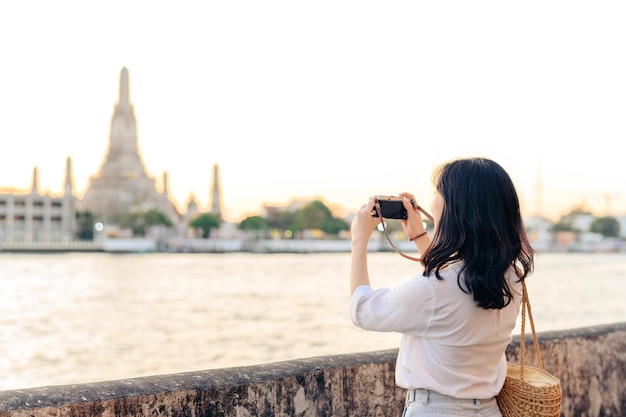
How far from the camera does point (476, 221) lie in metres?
2.09

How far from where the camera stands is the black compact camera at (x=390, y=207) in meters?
2.29

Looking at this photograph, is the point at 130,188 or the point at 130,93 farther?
the point at 130,93

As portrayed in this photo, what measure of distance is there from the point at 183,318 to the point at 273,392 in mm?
46433

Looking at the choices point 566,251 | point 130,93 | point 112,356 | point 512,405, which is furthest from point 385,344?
point 566,251

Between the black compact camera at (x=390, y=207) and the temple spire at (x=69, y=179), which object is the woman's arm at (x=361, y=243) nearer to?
the black compact camera at (x=390, y=207)

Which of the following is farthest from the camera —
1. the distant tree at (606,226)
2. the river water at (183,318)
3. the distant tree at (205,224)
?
the distant tree at (606,226)

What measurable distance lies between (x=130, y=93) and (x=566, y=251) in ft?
353

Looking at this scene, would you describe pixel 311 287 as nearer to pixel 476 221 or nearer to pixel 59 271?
pixel 59 271

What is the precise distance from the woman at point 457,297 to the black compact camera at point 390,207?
0.14 m

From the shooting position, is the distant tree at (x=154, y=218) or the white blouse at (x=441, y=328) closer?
the white blouse at (x=441, y=328)

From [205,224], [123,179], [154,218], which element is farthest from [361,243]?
[123,179]

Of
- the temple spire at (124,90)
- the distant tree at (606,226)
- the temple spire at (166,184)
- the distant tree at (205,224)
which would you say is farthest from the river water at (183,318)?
the distant tree at (606,226)

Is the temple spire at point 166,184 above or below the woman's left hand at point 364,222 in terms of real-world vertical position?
above

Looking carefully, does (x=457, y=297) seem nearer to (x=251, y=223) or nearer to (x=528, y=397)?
(x=528, y=397)
